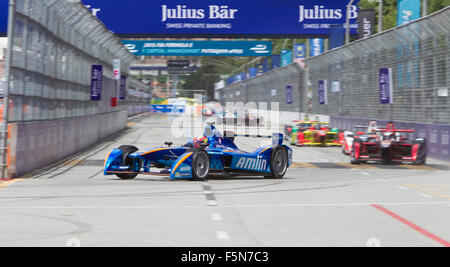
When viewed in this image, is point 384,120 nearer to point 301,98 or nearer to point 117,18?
point 117,18

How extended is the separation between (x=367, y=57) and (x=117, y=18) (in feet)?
44.0

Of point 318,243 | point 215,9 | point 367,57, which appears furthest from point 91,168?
point 215,9

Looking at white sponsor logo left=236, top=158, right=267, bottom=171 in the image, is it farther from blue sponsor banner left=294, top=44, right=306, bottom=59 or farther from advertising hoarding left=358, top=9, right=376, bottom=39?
blue sponsor banner left=294, top=44, right=306, bottom=59

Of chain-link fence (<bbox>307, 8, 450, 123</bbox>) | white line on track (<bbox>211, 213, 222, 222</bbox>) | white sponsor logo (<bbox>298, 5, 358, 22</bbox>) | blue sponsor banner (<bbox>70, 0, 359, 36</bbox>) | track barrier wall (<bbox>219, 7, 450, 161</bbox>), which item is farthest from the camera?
white sponsor logo (<bbox>298, 5, 358, 22</bbox>)

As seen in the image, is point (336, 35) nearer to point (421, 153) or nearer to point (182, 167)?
point (421, 153)

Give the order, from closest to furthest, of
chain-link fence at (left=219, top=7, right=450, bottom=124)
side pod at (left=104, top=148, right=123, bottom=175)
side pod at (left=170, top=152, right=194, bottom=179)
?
side pod at (left=170, top=152, right=194, bottom=179) < side pod at (left=104, top=148, right=123, bottom=175) < chain-link fence at (left=219, top=7, right=450, bottom=124)

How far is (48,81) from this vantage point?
18.2 meters

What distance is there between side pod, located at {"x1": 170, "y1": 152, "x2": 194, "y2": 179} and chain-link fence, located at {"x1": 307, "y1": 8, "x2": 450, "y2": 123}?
431 inches

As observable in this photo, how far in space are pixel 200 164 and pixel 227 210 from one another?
172 inches

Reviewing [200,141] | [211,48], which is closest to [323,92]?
[211,48]

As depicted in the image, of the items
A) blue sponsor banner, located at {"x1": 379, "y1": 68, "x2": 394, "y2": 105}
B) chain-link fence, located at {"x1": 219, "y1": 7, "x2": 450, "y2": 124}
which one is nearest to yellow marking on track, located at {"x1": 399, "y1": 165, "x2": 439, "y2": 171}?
chain-link fence, located at {"x1": 219, "y1": 7, "x2": 450, "y2": 124}

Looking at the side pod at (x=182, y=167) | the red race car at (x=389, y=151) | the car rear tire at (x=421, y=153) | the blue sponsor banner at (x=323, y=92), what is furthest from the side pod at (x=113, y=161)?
the blue sponsor banner at (x=323, y=92)

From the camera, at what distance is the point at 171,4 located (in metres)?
38.2

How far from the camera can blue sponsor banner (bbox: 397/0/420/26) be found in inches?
1093
